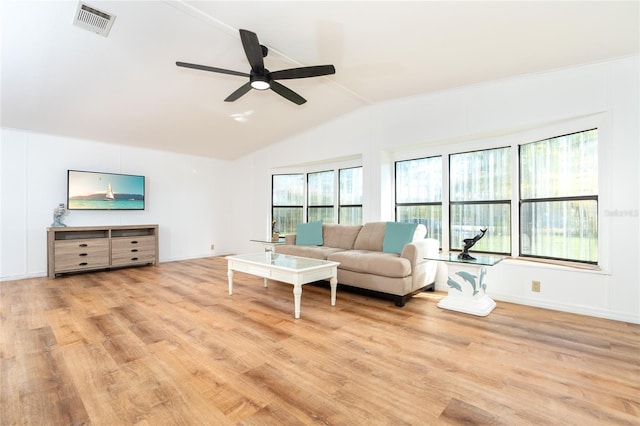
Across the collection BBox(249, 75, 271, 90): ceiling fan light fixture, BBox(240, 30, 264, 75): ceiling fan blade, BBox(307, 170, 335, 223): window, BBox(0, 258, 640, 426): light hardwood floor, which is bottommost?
BBox(0, 258, 640, 426): light hardwood floor

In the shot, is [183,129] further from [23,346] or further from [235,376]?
[235,376]

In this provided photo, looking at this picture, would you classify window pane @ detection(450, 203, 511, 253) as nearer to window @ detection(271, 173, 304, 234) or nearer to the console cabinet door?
window @ detection(271, 173, 304, 234)

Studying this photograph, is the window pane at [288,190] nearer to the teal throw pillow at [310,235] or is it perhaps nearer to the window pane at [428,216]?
the teal throw pillow at [310,235]

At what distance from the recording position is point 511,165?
3828 mm

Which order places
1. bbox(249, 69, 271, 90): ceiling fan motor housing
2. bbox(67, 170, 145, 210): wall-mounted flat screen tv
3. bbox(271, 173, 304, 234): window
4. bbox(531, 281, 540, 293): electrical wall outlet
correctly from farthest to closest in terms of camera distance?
bbox(271, 173, 304, 234): window < bbox(67, 170, 145, 210): wall-mounted flat screen tv < bbox(531, 281, 540, 293): electrical wall outlet < bbox(249, 69, 271, 90): ceiling fan motor housing

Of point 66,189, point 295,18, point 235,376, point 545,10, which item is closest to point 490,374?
point 235,376

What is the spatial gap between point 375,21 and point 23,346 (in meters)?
3.96

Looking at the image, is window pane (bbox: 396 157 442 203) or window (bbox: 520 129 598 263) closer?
window (bbox: 520 129 598 263)

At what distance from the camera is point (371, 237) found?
439 cm

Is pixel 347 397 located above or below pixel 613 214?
below

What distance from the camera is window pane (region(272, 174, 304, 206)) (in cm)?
645

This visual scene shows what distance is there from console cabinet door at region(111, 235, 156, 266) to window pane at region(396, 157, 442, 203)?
4.76 meters

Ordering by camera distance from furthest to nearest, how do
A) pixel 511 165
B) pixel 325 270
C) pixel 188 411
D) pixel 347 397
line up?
pixel 511 165, pixel 325 270, pixel 347 397, pixel 188 411

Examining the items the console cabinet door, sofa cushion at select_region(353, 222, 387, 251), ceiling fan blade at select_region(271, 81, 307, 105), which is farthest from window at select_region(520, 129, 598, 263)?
the console cabinet door
